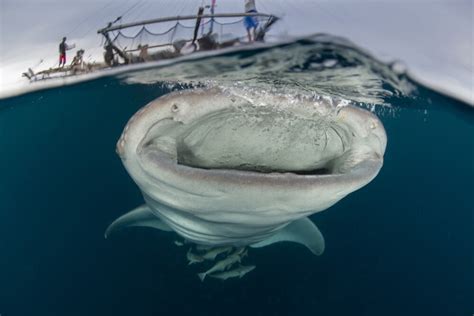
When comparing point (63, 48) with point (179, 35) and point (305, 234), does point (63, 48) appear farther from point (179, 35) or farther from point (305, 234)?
point (305, 234)

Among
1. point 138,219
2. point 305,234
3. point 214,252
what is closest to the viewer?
point 214,252

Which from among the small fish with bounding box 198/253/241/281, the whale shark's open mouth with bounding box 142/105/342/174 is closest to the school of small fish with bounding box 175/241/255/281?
the small fish with bounding box 198/253/241/281

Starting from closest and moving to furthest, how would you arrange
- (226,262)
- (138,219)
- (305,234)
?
(138,219) → (305,234) → (226,262)

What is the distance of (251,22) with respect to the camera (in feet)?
13.2

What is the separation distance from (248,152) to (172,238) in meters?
9.10

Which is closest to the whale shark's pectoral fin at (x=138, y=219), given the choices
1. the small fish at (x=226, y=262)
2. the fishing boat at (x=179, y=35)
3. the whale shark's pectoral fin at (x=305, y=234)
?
the small fish at (x=226, y=262)

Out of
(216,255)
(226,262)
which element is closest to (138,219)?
(216,255)

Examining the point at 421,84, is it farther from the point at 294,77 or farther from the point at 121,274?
the point at 121,274

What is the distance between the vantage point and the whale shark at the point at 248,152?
2.17 meters

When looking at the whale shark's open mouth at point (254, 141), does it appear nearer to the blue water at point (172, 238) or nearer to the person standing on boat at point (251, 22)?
the person standing on boat at point (251, 22)

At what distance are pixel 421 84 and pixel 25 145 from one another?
23.0 metres

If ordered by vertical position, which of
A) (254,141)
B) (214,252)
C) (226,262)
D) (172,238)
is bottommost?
(172,238)

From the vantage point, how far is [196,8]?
13.5 feet

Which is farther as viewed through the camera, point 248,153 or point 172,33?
point 172,33
